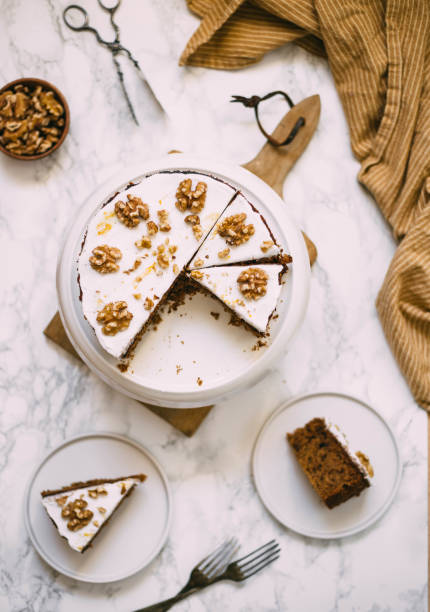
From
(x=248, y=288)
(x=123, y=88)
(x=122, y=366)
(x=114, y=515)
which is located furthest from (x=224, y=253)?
(x=114, y=515)

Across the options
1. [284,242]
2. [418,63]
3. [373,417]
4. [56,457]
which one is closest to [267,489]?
[373,417]

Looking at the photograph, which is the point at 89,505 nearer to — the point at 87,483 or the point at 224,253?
the point at 87,483

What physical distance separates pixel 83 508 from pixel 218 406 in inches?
29.2

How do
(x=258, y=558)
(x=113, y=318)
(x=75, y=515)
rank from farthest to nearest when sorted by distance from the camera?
1. (x=258, y=558)
2. (x=75, y=515)
3. (x=113, y=318)

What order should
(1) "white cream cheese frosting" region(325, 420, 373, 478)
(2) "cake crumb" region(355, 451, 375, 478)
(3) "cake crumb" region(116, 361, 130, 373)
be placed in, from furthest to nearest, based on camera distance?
(2) "cake crumb" region(355, 451, 375, 478) → (1) "white cream cheese frosting" region(325, 420, 373, 478) → (3) "cake crumb" region(116, 361, 130, 373)

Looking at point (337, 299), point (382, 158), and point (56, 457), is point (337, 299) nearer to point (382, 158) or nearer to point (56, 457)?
point (382, 158)

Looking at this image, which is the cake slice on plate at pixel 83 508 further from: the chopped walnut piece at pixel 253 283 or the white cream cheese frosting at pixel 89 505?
the chopped walnut piece at pixel 253 283

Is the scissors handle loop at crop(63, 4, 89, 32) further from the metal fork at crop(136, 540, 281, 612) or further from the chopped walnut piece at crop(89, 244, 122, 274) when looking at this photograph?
the metal fork at crop(136, 540, 281, 612)

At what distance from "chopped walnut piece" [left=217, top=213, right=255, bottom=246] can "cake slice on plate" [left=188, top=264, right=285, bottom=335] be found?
0.10 meters

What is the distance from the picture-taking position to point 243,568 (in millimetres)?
2639

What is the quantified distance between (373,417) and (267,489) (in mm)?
599

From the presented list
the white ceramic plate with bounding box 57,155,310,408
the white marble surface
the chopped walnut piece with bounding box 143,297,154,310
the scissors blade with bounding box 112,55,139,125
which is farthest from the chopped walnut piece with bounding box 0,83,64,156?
the chopped walnut piece with bounding box 143,297,154,310

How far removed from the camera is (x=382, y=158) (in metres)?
2.71

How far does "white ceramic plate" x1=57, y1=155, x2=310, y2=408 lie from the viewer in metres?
2.24
